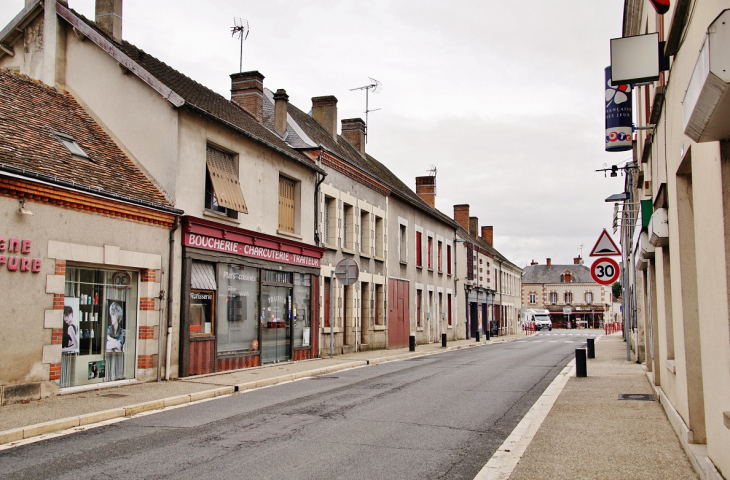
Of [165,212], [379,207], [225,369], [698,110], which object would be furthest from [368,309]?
[698,110]

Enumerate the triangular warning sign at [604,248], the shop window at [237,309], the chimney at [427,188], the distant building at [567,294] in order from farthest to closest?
1. the distant building at [567,294]
2. the chimney at [427,188]
3. the shop window at [237,309]
4. the triangular warning sign at [604,248]

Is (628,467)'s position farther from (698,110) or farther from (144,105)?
(144,105)

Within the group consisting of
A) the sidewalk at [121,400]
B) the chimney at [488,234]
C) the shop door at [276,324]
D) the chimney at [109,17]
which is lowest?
the sidewalk at [121,400]

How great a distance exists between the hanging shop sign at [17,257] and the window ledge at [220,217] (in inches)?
182

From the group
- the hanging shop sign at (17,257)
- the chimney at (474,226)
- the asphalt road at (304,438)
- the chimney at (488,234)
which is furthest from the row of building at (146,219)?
the chimney at (488,234)

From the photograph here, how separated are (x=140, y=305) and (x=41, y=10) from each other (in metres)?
7.23

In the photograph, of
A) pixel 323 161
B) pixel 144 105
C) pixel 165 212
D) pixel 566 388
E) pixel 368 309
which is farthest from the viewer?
pixel 368 309

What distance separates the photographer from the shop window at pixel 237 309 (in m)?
14.9

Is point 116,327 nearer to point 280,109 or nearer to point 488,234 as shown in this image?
point 280,109

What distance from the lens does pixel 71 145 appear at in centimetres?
1248

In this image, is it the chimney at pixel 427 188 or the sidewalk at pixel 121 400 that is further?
the chimney at pixel 427 188

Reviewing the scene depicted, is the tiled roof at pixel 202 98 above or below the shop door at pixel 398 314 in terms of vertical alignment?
above

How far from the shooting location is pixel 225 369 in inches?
587

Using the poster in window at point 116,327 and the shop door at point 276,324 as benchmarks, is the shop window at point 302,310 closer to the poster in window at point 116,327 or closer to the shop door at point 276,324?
the shop door at point 276,324
